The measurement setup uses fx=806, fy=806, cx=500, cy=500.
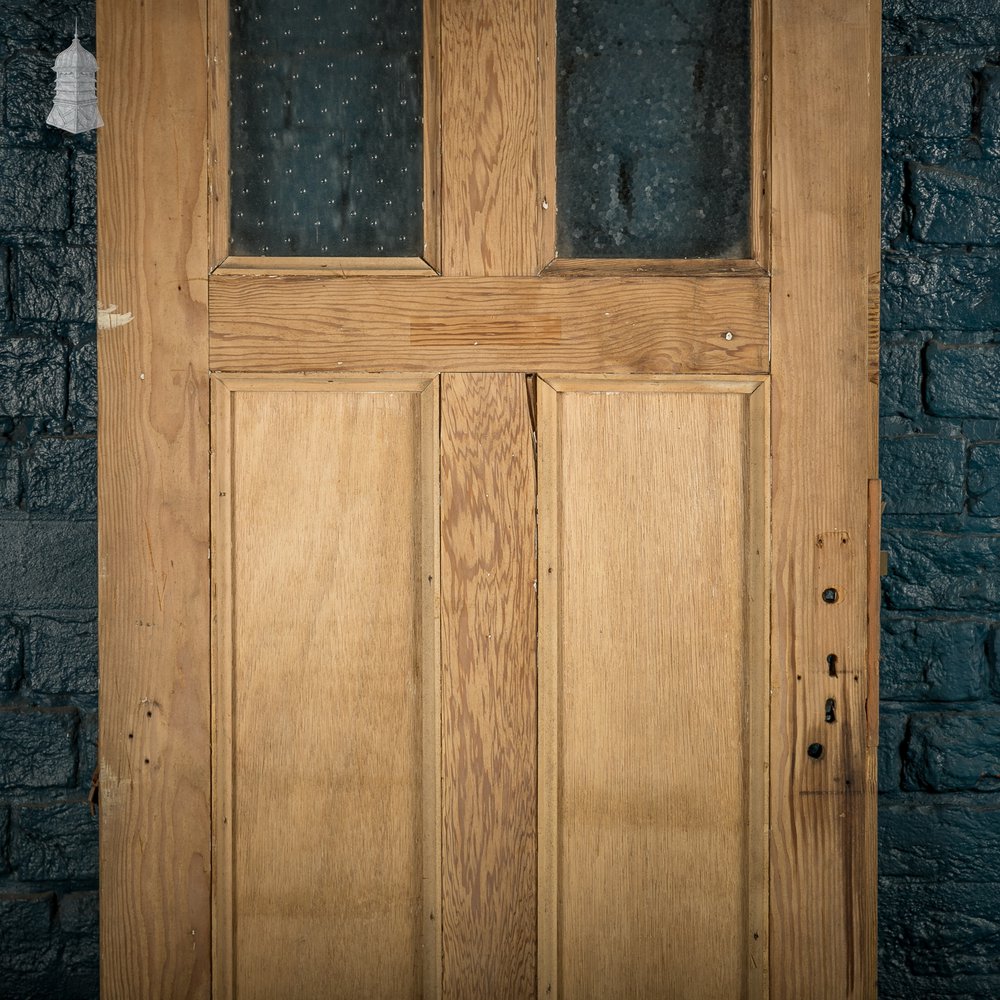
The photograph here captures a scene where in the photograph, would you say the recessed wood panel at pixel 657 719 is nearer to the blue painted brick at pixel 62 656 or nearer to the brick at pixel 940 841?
the brick at pixel 940 841

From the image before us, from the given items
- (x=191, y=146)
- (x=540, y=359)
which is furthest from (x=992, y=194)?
(x=191, y=146)

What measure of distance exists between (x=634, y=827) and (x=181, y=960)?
2.41ft

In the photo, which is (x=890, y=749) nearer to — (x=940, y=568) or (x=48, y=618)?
(x=940, y=568)

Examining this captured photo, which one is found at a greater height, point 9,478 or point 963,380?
point 963,380

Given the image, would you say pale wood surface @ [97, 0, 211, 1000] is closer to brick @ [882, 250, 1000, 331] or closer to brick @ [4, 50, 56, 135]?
brick @ [4, 50, 56, 135]

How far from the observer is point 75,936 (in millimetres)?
1410

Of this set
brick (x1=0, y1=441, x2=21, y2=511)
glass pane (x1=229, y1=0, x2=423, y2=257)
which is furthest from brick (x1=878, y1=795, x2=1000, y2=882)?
brick (x1=0, y1=441, x2=21, y2=511)

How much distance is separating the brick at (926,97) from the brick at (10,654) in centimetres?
175

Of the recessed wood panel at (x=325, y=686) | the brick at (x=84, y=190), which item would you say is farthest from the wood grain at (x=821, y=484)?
the brick at (x=84, y=190)

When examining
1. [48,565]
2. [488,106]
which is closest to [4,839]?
[48,565]

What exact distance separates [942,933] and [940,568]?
65 centimetres

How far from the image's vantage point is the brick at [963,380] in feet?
4.66

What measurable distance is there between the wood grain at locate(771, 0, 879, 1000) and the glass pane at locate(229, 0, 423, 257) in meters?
0.58

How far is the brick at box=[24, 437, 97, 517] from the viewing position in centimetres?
140
